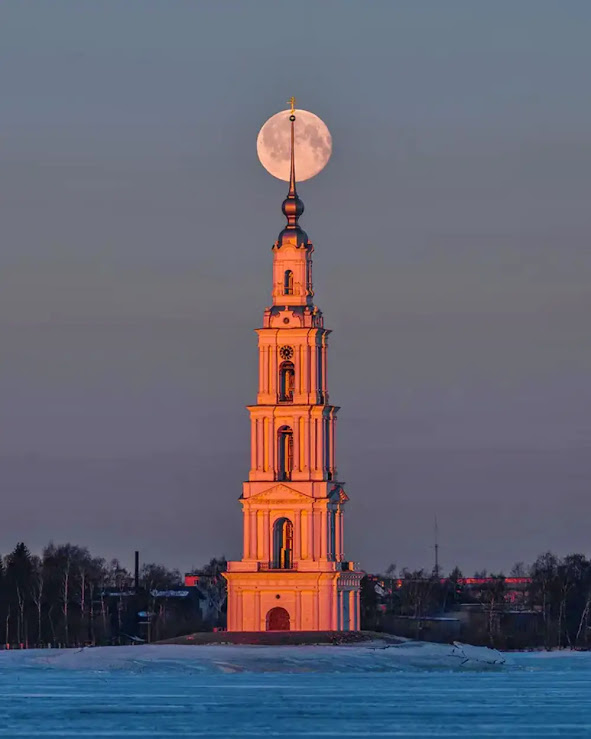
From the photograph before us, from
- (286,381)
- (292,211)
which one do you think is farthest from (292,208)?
(286,381)

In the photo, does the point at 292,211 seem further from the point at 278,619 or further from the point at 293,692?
the point at 293,692

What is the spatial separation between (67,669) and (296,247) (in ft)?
62.2

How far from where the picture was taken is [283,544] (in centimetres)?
11838

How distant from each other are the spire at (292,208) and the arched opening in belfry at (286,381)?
4.81 meters

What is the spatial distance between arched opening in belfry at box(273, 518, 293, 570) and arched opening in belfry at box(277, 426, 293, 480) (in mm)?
1784

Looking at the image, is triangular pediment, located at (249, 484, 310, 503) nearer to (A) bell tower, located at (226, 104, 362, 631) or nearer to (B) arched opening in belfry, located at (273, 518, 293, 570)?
(A) bell tower, located at (226, 104, 362, 631)

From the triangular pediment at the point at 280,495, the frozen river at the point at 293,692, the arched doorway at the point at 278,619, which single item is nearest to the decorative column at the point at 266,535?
the triangular pediment at the point at 280,495

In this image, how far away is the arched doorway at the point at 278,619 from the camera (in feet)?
385

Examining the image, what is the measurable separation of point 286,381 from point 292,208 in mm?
6807

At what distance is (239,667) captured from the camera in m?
110

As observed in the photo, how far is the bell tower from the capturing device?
384ft

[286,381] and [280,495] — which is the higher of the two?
[286,381]

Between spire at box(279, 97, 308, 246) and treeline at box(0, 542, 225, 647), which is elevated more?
spire at box(279, 97, 308, 246)

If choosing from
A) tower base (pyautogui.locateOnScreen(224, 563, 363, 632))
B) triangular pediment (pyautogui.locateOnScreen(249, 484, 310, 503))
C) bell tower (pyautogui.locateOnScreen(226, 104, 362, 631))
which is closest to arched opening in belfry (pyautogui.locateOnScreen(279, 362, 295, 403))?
bell tower (pyautogui.locateOnScreen(226, 104, 362, 631))
